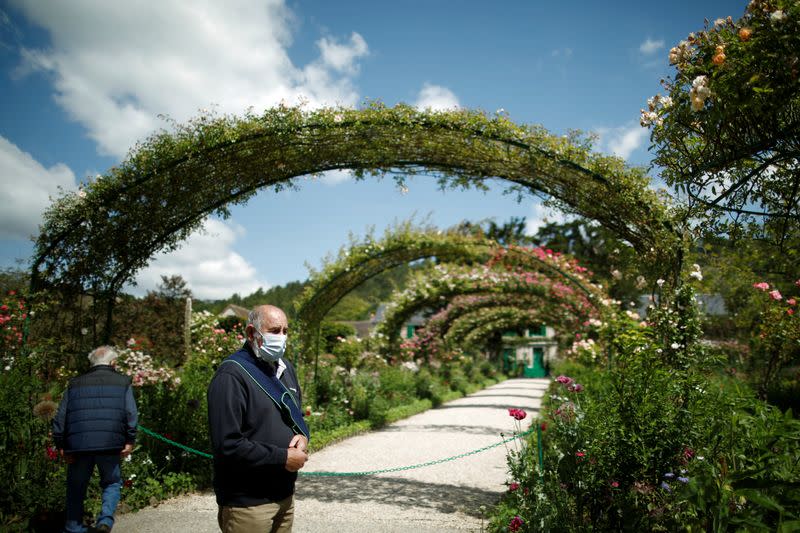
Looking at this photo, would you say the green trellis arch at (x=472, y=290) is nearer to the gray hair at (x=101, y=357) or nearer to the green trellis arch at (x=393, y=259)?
the green trellis arch at (x=393, y=259)

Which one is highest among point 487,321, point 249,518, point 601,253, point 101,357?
point 601,253

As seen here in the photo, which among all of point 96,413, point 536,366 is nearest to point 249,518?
point 96,413

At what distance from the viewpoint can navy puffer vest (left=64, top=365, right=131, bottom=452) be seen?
352 cm

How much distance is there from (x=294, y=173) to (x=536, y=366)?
3196 cm

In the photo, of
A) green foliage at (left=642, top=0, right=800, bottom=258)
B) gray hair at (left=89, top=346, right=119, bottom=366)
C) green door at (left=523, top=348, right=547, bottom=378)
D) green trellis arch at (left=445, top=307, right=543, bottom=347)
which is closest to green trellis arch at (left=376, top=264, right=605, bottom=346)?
green trellis arch at (left=445, top=307, right=543, bottom=347)

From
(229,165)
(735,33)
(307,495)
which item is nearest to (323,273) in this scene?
(229,165)

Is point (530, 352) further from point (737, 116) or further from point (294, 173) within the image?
point (737, 116)

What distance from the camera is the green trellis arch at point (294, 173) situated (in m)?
5.07

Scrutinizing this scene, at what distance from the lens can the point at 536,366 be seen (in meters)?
34.8

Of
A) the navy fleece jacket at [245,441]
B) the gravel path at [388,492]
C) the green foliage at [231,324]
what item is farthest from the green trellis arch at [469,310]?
the navy fleece jacket at [245,441]

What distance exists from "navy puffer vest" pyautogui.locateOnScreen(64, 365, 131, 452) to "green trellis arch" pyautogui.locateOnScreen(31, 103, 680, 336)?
2.35 meters

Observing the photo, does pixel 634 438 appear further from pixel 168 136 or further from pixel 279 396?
pixel 168 136

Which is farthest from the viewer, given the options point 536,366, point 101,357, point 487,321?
point 536,366

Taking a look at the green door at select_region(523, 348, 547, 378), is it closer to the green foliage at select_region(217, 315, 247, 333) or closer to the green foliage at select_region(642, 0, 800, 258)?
the green foliage at select_region(217, 315, 247, 333)
